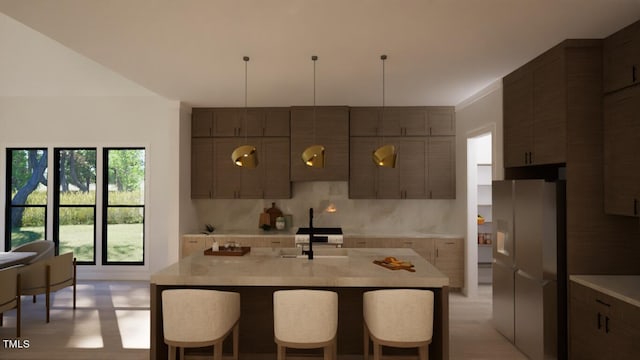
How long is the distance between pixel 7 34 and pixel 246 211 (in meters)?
4.16

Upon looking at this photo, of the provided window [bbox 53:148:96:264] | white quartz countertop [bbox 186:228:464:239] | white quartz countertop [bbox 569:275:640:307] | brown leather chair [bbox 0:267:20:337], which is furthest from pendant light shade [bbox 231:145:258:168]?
window [bbox 53:148:96:264]

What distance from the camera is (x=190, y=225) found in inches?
232

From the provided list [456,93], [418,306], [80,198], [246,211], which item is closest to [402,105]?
[456,93]

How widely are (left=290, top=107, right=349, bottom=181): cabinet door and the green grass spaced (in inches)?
115

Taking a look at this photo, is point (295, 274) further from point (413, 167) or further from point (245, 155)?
point (413, 167)

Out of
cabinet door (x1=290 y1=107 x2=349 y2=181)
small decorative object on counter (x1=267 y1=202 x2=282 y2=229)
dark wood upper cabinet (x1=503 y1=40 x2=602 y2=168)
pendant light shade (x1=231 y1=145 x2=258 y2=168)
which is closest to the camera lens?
dark wood upper cabinet (x1=503 y1=40 x2=602 y2=168)

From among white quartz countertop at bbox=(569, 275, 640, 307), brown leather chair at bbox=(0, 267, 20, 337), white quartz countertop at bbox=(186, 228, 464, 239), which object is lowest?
brown leather chair at bbox=(0, 267, 20, 337)

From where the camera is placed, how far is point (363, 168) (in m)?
5.85

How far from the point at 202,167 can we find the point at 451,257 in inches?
154

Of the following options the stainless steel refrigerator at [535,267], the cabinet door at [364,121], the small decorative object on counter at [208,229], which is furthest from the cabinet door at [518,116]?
the small decorative object on counter at [208,229]

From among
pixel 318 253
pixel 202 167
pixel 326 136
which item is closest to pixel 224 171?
pixel 202 167

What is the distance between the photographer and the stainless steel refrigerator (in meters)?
3.24

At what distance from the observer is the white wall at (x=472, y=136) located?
14.4 feet

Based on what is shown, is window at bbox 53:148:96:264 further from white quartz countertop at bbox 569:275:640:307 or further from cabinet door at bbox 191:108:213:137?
white quartz countertop at bbox 569:275:640:307
